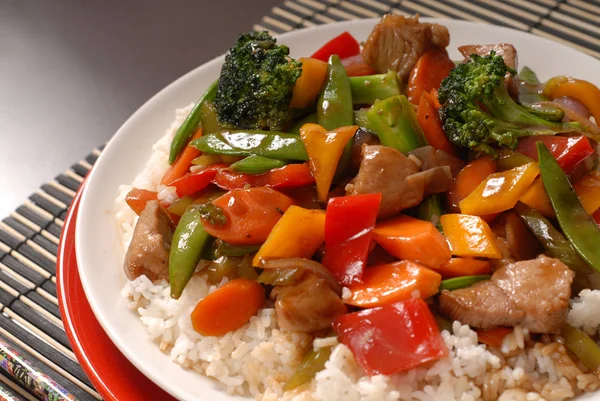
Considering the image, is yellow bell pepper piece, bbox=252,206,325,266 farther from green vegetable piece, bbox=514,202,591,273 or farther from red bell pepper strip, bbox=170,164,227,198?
green vegetable piece, bbox=514,202,591,273

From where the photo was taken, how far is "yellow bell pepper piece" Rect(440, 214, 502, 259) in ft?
10.1

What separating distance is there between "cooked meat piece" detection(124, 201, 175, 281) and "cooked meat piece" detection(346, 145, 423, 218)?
1.01 metres

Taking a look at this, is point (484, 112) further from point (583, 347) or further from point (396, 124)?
point (583, 347)

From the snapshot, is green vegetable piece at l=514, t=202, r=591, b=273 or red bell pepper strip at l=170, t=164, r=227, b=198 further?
red bell pepper strip at l=170, t=164, r=227, b=198

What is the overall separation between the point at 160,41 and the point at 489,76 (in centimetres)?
521

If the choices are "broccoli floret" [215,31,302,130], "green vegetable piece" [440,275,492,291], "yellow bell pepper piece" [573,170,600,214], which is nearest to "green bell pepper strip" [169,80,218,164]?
"broccoli floret" [215,31,302,130]

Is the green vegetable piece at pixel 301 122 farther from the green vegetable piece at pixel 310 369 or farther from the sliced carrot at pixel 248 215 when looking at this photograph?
the green vegetable piece at pixel 310 369

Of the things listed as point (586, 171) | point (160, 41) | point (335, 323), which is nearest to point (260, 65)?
point (335, 323)

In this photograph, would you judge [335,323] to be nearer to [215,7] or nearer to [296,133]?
[296,133]

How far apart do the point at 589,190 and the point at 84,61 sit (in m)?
6.06

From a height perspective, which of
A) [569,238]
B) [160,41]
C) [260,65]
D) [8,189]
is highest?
[260,65]

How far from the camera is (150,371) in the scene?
10.4 feet

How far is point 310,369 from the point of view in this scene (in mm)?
3025

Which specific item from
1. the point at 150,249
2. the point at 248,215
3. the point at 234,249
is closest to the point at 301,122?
the point at 248,215
